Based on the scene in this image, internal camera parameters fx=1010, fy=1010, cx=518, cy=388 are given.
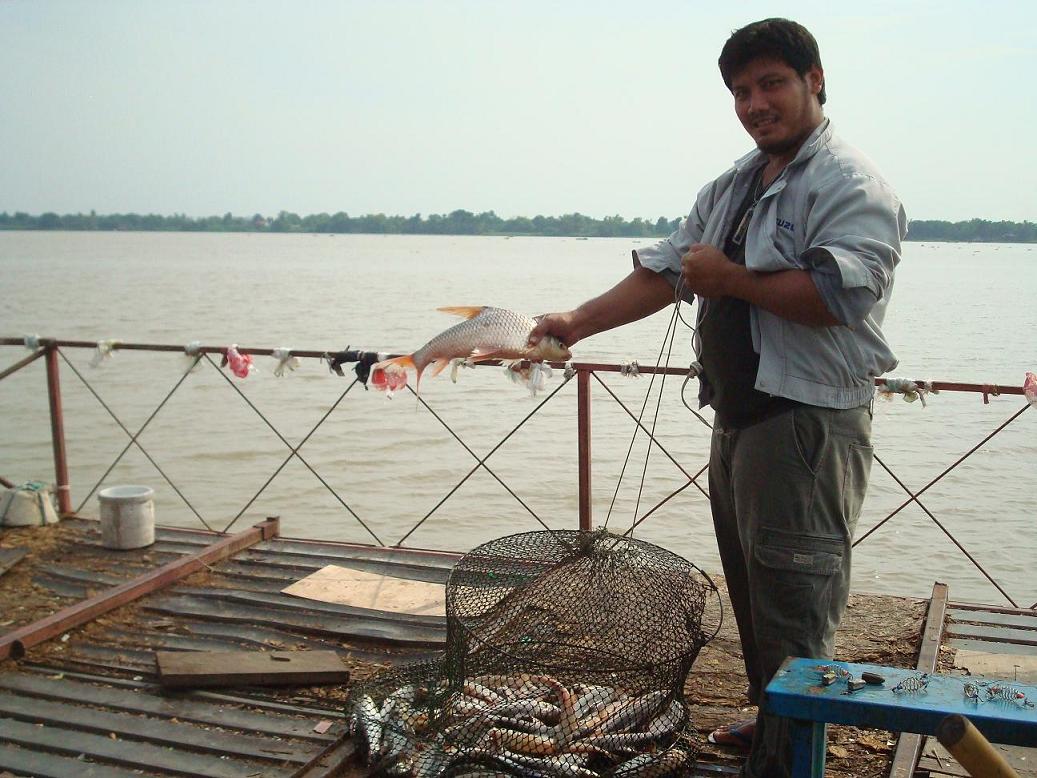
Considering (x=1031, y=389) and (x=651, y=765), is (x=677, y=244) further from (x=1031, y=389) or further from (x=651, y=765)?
(x=1031, y=389)

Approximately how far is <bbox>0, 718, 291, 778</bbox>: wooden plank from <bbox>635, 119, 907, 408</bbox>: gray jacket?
217 centimetres

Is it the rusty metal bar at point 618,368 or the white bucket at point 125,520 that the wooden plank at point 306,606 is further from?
the rusty metal bar at point 618,368

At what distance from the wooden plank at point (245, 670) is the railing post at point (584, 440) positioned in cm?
173

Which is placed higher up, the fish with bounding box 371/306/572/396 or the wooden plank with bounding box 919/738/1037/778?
the fish with bounding box 371/306/572/396

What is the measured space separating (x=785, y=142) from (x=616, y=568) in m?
1.74

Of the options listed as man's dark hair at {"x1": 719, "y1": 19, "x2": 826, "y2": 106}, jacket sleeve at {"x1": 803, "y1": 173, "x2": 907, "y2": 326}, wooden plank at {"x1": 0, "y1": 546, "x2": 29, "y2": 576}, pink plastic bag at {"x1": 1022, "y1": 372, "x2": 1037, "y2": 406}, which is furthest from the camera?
wooden plank at {"x1": 0, "y1": 546, "x2": 29, "y2": 576}

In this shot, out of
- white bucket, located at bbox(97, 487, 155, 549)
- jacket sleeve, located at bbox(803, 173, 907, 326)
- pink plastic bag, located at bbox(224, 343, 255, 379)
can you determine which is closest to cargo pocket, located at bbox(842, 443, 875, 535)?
jacket sleeve, located at bbox(803, 173, 907, 326)

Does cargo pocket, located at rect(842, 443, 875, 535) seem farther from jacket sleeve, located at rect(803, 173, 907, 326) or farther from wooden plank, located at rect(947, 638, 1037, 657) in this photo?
wooden plank, located at rect(947, 638, 1037, 657)

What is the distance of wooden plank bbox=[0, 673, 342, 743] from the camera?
12.4 ft

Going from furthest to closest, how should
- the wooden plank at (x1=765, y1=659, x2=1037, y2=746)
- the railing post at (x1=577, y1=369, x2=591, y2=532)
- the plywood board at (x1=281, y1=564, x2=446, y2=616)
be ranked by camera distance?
1. the railing post at (x1=577, y1=369, x2=591, y2=532)
2. the plywood board at (x1=281, y1=564, x2=446, y2=616)
3. the wooden plank at (x1=765, y1=659, x2=1037, y2=746)

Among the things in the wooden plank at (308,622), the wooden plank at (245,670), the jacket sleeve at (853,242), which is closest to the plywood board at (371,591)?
the wooden plank at (308,622)

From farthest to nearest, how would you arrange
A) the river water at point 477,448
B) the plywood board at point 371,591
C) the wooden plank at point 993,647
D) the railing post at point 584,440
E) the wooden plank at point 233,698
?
the river water at point 477,448, the railing post at point 584,440, the plywood board at point 371,591, the wooden plank at point 993,647, the wooden plank at point 233,698

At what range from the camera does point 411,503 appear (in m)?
10.4

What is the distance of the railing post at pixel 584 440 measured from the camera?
17.7 ft
